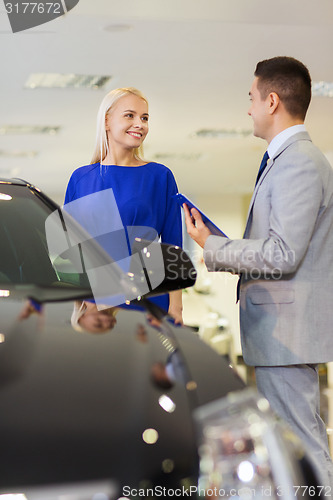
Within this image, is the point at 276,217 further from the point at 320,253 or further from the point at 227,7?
the point at 227,7

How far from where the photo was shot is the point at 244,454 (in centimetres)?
98

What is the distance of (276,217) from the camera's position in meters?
1.93

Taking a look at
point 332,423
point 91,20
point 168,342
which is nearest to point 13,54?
point 91,20

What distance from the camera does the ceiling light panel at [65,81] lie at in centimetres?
602

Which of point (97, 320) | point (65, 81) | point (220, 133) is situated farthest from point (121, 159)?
point (220, 133)

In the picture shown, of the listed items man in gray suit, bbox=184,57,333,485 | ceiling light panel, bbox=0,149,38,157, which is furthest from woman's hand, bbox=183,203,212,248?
ceiling light panel, bbox=0,149,38,157

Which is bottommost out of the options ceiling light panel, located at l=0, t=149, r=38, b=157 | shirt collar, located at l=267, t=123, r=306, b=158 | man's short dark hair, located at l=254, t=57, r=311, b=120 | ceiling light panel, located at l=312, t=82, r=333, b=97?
ceiling light panel, located at l=0, t=149, r=38, b=157

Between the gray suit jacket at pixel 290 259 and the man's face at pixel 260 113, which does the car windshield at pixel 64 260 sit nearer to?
the gray suit jacket at pixel 290 259

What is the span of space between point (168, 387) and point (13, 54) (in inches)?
192

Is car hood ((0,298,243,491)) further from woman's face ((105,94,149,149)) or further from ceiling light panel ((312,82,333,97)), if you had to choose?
ceiling light panel ((312,82,333,97))

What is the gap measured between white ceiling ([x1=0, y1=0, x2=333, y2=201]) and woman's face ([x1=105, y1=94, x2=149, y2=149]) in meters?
1.98

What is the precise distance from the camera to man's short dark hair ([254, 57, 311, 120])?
6.78 feet

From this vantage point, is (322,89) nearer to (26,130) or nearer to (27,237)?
(26,130)

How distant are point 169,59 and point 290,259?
153 inches
